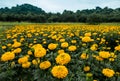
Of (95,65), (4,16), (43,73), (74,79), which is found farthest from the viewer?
(4,16)

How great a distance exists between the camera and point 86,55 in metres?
4.54

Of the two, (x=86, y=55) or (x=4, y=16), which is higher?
(x=86, y=55)

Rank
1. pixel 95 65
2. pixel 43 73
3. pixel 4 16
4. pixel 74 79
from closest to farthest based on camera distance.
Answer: pixel 74 79 < pixel 43 73 < pixel 95 65 < pixel 4 16

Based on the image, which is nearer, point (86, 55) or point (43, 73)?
point (43, 73)

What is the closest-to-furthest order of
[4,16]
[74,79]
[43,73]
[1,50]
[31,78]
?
[74,79] → [43,73] → [31,78] → [1,50] → [4,16]

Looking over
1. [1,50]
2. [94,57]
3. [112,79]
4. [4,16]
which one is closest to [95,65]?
[94,57]

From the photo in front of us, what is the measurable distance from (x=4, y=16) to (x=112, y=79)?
2569 inches

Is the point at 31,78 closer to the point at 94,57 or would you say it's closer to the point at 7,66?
the point at 7,66

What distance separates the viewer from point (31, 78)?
4648 mm

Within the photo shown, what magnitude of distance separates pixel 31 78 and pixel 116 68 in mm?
1482

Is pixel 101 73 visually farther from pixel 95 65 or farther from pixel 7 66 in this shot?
pixel 7 66

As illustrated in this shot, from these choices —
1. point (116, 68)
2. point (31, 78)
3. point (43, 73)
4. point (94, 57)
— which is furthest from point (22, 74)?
point (116, 68)

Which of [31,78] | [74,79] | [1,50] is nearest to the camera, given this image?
[74,79]

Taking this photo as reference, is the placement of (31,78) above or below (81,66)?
below
